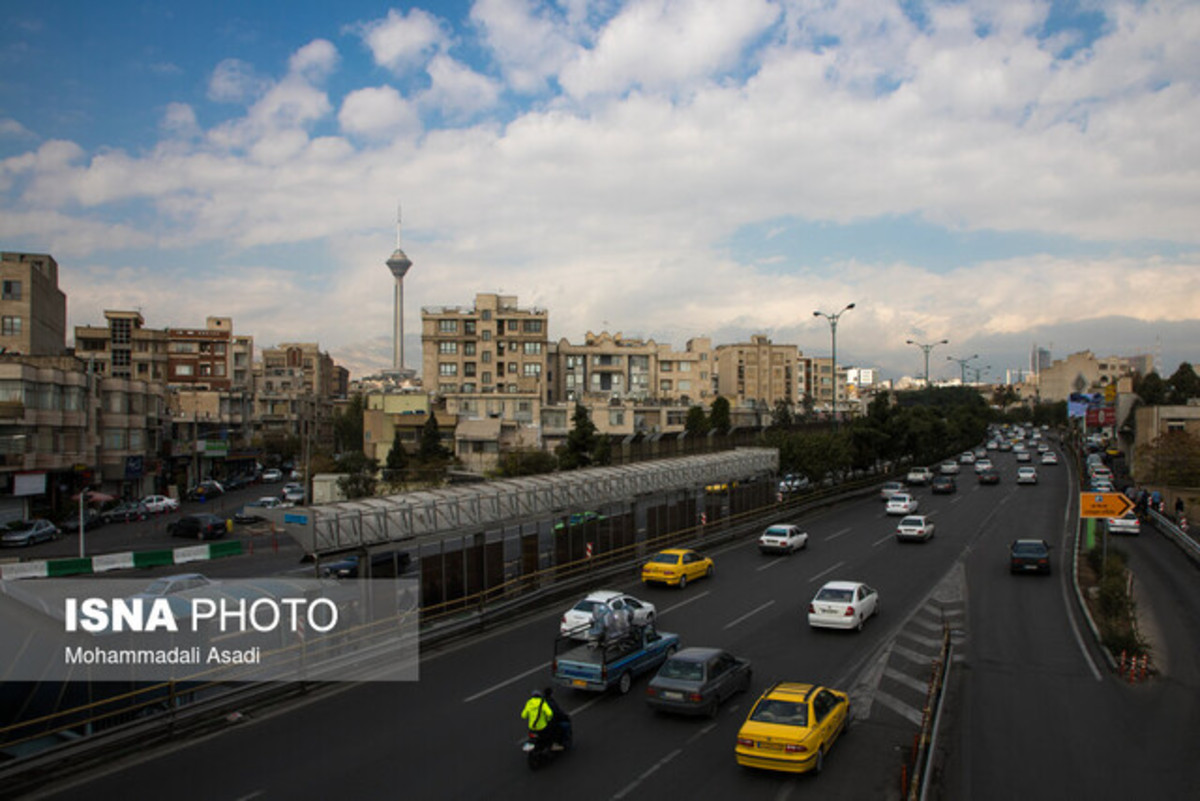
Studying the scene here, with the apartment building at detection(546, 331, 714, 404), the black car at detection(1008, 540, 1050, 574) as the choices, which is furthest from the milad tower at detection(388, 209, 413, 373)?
the black car at detection(1008, 540, 1050, 574)

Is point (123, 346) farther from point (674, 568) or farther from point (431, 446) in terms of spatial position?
point (674, 568)

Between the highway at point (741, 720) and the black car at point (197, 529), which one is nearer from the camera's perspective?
the highway at point (741, 720)

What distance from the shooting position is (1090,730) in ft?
48.8

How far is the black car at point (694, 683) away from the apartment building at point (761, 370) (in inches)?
5512

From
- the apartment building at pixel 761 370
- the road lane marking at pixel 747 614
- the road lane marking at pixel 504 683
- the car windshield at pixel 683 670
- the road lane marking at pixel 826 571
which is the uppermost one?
the apartment building at pixel 761 370

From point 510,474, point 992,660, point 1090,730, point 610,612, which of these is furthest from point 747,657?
point 510,474

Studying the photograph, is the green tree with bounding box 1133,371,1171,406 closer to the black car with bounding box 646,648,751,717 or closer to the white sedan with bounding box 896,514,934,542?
the white sedan with bounding box 896,514,934,542

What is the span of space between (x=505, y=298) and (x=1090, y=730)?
3865 inches

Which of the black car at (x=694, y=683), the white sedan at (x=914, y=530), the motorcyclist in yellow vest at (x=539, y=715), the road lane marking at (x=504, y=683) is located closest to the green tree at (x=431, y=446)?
the white sedan at (x=914, y=530)

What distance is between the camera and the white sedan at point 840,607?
21.7 metres

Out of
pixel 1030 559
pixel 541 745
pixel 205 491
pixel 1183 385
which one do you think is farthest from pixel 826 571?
pixel 1183 385

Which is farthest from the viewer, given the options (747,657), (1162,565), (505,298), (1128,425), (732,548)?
(505,298)

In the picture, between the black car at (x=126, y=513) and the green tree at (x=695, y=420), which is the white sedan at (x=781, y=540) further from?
the green tree at (x=695, y=420)

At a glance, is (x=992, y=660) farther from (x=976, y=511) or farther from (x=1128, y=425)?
(x=1128, y=425)
